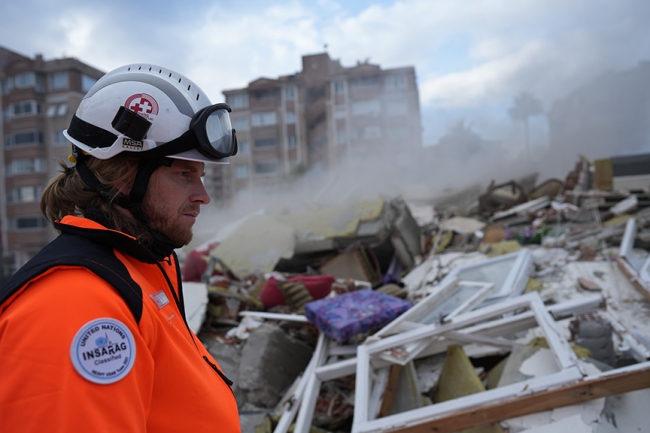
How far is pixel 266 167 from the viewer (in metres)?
34.1

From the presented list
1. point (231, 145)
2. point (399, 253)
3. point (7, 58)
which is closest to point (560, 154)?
point (399, 253)

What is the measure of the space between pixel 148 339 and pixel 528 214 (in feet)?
33.7

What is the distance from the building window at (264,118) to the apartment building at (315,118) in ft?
0.27

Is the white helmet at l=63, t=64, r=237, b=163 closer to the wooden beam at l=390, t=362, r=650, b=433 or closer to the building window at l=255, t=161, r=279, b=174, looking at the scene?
the wooden beam at l=390, t=362, r=650, b=433

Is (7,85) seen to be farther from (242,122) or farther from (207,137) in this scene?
(207,137)

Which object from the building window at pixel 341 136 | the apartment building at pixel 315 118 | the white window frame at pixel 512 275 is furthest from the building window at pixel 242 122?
the white window frame at pixel 512 275

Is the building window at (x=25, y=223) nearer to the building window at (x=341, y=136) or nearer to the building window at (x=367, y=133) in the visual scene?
the building window at (x=341, y=136)

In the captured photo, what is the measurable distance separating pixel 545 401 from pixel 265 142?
3357 centimetres

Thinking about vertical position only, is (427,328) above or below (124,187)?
below

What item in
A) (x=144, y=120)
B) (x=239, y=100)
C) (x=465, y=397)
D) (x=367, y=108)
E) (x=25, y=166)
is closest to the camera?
(x=144, y=120)

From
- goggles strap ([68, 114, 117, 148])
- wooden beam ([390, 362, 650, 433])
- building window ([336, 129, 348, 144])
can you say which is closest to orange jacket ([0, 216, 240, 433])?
goggles strap ([68, 114, 117, 148])

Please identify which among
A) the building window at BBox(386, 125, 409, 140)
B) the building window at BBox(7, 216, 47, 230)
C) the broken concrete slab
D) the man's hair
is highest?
the building window at BBox(386, 125, 409, 140)

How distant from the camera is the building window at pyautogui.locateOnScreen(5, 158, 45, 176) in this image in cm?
2903

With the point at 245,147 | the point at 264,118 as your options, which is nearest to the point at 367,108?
the point at 264,118
